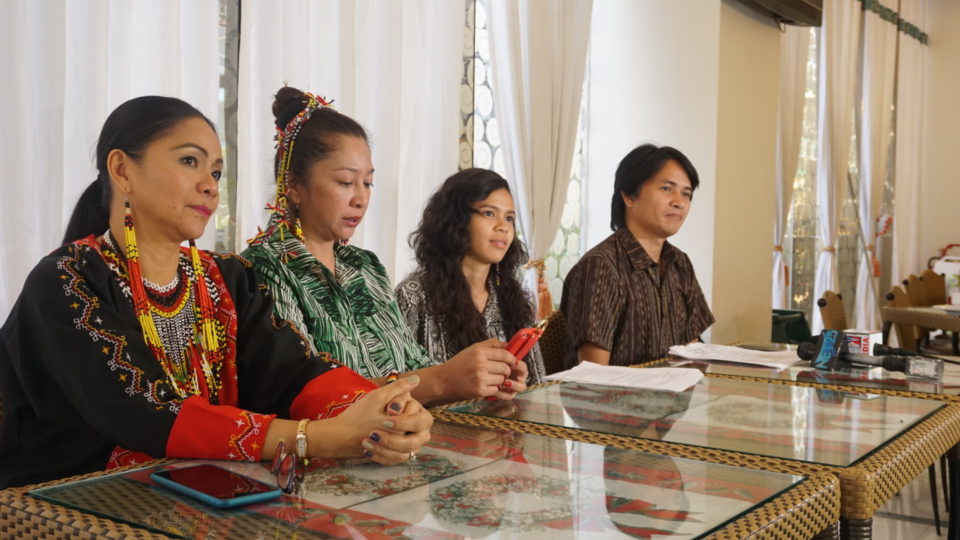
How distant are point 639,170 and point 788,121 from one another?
3894 millimetres

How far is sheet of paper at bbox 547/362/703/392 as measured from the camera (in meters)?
2.08

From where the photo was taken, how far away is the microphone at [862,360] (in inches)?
90.8

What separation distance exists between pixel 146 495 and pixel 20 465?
0.49 metres

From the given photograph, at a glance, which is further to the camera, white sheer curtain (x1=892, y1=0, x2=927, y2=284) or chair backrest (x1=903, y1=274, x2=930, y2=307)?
white sheer curtain (x1=892, y1=0, x2=927, y2=284)

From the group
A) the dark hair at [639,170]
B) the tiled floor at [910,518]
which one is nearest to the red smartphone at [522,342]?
the dark hair at [639,170]

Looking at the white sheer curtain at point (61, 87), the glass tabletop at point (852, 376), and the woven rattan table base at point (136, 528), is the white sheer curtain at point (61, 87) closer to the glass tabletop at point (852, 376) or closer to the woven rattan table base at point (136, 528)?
the woven rattan table base at point (136, 528)

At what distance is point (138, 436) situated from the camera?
1.36 meters

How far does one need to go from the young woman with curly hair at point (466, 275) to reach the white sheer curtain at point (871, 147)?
659cm

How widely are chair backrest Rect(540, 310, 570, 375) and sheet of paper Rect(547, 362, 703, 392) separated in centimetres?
77

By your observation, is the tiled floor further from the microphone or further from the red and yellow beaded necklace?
the red and yellow beaded necklace

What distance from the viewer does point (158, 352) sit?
1551 mm

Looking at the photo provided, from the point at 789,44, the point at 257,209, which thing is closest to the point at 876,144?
the point at 789,44

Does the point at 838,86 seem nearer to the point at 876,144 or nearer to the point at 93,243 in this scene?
the point at 876,144

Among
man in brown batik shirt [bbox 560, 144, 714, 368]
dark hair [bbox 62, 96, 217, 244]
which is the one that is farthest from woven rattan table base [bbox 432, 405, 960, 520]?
man in brown batik shirt [bbox 560, 144, 714, 368]
